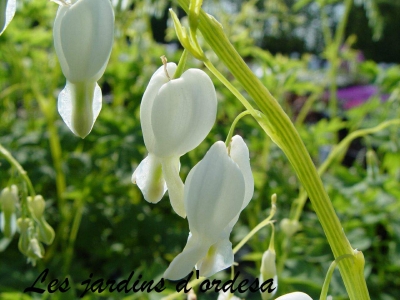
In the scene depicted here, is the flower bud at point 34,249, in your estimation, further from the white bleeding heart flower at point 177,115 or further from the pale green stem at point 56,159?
the pale green stem at point 56,159

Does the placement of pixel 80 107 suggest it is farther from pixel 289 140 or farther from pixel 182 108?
pixel 289 140

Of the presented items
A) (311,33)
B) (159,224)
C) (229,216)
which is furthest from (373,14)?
(311,33)

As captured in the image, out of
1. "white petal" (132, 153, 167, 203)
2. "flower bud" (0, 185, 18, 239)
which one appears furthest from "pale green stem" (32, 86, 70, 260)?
"white petal" (132, 153, 167, 203)

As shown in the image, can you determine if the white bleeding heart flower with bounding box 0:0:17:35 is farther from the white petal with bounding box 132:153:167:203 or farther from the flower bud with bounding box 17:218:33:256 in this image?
the flower bud with bounding box 17:218:33:256

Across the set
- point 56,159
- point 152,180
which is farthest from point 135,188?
point 152,180

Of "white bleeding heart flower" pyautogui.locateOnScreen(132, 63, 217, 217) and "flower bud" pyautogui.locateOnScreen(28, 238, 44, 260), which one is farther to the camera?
"flower bud" pyautogui.locateOnScreen(28, 238, 44, 260)

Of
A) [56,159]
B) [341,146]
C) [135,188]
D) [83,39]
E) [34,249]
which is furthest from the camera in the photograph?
[135,188]

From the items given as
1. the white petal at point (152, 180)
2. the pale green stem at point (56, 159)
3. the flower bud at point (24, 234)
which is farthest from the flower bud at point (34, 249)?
the pale green stem at point (56, 159)
